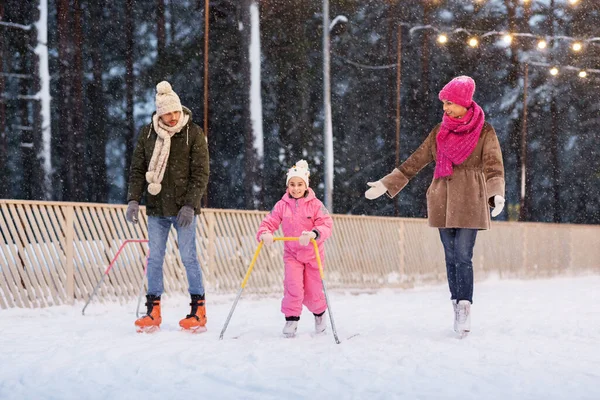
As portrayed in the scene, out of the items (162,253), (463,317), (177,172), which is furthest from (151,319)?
(463,317)

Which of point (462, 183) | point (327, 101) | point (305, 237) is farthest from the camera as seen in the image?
point (327, 101)

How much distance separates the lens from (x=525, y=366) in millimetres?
4363

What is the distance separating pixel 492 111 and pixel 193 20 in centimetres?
1455

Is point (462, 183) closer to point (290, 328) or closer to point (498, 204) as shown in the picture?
point (498, 204)

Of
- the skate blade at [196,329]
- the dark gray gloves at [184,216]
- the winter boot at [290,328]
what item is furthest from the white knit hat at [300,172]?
the skate blade at [196,329]

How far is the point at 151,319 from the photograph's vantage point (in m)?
5.85

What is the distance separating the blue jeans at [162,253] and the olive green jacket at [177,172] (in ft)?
0.39

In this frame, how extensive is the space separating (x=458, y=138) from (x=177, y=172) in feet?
6.92

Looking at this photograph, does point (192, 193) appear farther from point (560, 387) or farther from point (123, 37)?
point (123, 37)

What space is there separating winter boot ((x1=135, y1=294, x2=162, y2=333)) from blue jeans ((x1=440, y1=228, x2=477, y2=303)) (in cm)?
Answer: 219

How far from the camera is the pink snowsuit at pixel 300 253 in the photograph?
5.72m

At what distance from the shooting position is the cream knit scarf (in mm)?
5859

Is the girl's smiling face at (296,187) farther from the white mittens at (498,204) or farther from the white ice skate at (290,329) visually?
the white mittens at (498,204)

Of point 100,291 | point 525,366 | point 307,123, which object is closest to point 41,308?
point 100,291
